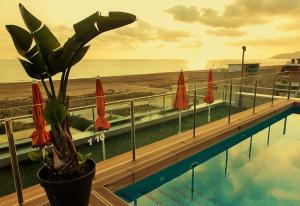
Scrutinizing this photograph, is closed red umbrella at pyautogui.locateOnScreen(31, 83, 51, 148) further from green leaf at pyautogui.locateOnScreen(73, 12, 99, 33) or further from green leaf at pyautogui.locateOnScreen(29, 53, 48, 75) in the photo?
green leaf at pyautogui.locateOnScreen(73, 12, 99, 33)

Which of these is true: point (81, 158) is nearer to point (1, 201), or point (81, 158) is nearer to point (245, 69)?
point (1, 201)

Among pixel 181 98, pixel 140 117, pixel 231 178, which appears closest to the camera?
pixel 231 178

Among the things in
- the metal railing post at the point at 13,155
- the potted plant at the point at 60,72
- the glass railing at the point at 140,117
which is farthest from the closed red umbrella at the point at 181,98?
the metal railing post at the point at 13,155

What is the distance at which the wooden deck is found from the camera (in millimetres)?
3043

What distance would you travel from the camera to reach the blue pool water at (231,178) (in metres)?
3.69

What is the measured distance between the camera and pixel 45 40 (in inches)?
83.8

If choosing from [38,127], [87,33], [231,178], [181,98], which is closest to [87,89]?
[181,98]

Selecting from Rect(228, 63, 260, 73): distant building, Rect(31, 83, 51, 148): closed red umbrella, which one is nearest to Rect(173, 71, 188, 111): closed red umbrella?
Rect(31, 83, 51, 148): closed red umbrella

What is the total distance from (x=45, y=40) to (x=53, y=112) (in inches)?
25.6

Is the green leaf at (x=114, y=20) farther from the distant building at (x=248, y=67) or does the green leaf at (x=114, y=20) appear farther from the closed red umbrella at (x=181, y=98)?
the distant building at (x=248, y=67)

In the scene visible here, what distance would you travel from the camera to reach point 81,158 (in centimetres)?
244

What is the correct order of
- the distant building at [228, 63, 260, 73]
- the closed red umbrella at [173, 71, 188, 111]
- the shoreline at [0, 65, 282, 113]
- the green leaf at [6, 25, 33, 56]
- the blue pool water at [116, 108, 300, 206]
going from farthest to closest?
the distant building at [228, 63, 260, 73] → the shoreline at [0, 65, 282, 113] → the closed red umbrella at [173, 71, 188, 111] → the blue pool water at [116, 108, 300, 206] → the green leaf at [6, 25, 33, 56]

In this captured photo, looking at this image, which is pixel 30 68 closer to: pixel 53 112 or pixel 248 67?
pixel 53 112

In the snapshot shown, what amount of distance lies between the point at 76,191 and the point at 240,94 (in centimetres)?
895
